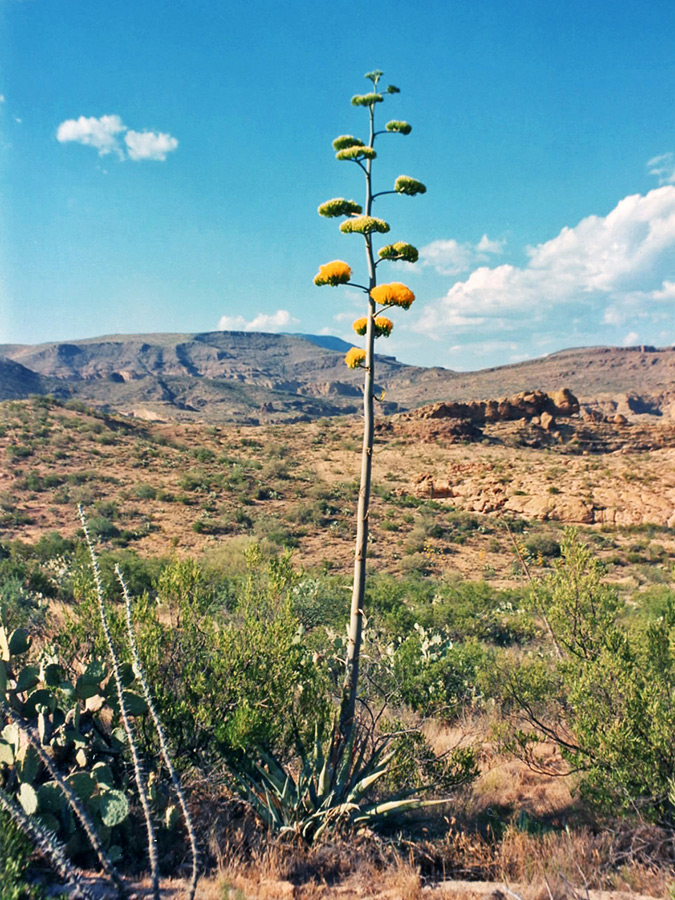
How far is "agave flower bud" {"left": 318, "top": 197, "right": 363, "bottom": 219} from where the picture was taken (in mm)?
3420

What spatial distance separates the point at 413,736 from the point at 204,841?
71.4 inches

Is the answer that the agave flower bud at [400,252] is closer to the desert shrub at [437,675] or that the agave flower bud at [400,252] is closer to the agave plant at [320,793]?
the agave plant at [320,793]

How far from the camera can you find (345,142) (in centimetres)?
359

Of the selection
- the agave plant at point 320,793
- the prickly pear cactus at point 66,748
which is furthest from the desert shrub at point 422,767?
the prickly pear cactus at point 66,748

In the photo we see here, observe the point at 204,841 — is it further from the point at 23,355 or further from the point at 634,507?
the point at 23,355

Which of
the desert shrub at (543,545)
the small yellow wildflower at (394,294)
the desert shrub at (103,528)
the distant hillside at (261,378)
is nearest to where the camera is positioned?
the small yellow wildflower at (394,294)

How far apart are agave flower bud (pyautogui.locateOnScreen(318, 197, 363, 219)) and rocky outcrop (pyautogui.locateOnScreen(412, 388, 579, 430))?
36659 mm

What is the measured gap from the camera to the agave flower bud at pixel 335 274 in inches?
127

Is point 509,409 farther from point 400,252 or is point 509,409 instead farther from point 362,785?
point 362,785

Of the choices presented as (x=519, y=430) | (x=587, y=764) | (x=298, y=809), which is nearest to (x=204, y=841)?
(x=298, y=809)

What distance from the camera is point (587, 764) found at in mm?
3748

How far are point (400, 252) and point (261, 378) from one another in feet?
406

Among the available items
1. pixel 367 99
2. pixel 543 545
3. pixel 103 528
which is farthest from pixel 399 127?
pixel 543 545

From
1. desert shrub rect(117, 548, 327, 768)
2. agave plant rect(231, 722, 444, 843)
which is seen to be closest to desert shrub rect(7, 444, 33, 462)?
desert shrub rect(117, 548, 327, 768)
